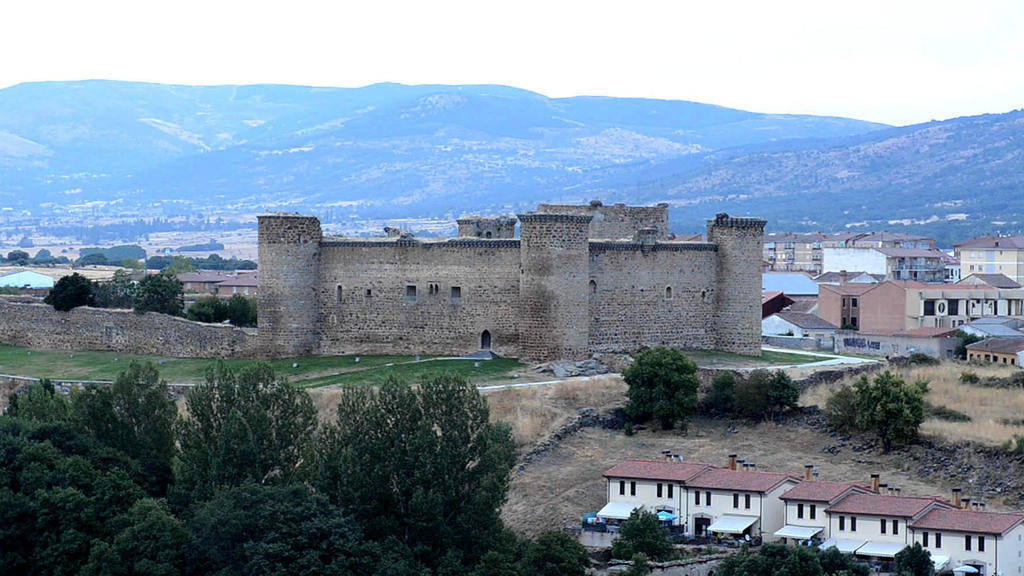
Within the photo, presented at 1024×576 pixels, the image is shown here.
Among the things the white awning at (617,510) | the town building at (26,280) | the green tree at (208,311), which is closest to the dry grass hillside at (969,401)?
the white awning at (617,510)

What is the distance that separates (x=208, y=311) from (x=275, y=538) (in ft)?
82.5

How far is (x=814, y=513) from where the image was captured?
36.9 m

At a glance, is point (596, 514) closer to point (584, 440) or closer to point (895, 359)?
point (584, 440)

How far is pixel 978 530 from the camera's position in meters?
34.2

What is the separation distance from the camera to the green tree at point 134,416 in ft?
137

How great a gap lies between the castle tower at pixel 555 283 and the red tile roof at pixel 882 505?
13414 mm

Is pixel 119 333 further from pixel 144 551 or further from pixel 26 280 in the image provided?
pixel 26 280

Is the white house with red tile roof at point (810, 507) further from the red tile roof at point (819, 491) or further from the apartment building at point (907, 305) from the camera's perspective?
the apartment building at point (907, 305)

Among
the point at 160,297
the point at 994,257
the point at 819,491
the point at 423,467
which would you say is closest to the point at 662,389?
the point at 819,491

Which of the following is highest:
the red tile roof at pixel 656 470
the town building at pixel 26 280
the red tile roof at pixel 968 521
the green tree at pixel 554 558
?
the town building at pixel 26 280

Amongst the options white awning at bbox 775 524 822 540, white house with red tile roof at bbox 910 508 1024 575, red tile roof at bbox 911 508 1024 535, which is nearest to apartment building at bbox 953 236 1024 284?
white awning at bbox 775 524 822 540

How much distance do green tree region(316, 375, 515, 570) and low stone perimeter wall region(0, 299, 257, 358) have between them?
1523 cm

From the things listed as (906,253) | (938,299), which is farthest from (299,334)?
(906,253)

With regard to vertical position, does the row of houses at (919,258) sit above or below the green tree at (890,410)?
above
